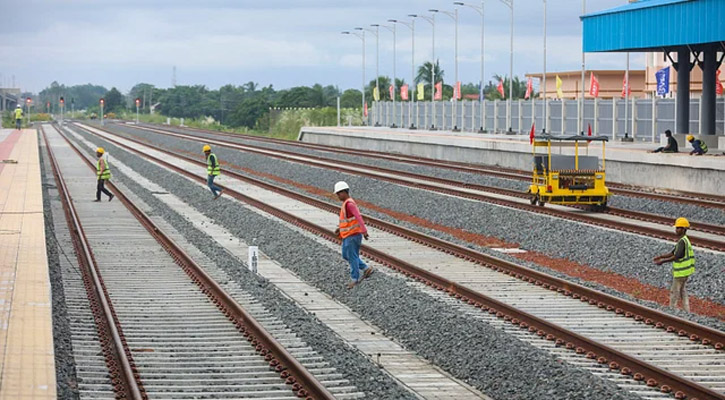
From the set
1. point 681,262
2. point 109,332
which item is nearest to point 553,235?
point 681,262

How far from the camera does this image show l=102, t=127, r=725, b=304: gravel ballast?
19438 millimetres

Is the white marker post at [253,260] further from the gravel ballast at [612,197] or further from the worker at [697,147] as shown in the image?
the worker at [697,147]

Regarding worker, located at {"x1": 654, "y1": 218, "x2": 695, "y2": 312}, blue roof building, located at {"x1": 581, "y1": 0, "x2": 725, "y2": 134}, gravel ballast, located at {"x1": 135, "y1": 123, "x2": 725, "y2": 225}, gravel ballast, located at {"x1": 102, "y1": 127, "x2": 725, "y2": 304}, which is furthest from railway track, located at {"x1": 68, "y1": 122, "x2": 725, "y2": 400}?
blue roof building, located at {"x1": 581, "y1": 0, "x2": 725, "y2": 134}

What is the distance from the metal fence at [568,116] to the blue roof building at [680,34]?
249 centimetres

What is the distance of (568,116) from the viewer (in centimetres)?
5506

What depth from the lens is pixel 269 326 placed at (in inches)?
595

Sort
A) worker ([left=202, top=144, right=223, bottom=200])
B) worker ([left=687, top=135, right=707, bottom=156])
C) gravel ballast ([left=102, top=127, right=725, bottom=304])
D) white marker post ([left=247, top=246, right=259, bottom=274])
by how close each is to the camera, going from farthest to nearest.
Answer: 1. worker ([left=687, top=135, right=707, bottom=156])
2. worker ([left=202, top=144, right=223, bottom=200])
3. white marker post ([left=247, top=246, right=259, bottom=274])
4. gravel ballast ([left=102, top=127, right=725, bottom=304])

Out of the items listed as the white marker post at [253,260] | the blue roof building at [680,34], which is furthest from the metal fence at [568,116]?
the white marker post at [253,260]

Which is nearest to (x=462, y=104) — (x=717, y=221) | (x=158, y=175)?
(x=158, y=175)

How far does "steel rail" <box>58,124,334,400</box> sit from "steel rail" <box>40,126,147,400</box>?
1478 millimetres

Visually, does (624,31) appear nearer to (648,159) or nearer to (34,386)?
(648,159)

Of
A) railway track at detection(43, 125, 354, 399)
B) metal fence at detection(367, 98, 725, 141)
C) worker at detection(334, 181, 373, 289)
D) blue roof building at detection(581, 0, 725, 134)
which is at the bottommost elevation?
railway track at detection(43, 125, 354, 399)

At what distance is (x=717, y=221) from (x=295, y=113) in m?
81.1

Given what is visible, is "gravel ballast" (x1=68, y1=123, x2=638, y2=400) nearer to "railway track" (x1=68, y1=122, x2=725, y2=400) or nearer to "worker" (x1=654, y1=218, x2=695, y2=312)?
"railway track" (x1=68, y1=122, x2=725, y2=400)
